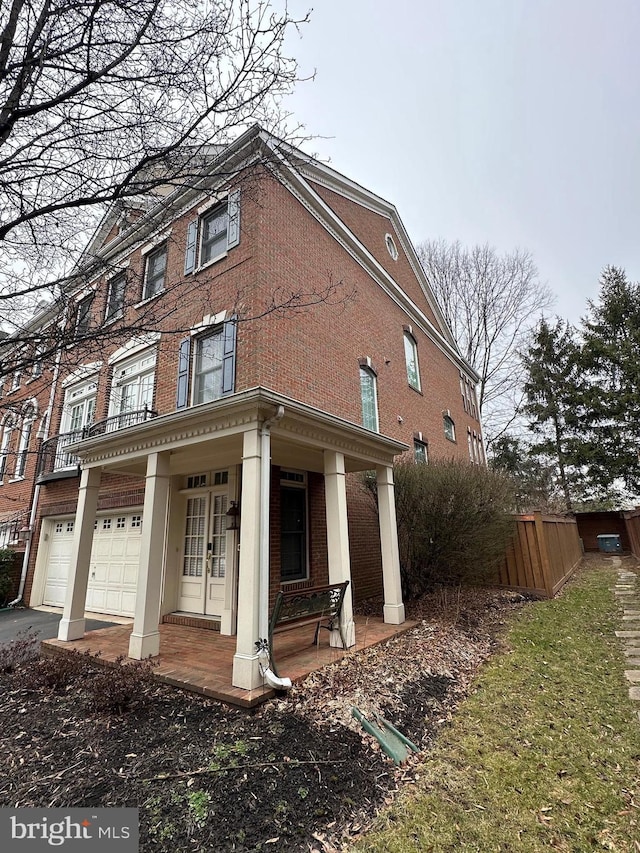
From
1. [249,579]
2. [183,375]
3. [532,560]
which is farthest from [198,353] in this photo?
[532,560]

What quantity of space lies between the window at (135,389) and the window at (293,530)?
3.43 metres

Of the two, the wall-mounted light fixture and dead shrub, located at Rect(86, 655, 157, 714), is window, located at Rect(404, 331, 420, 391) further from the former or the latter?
dead shrub, located at Rect(86, 655, 157, 714)

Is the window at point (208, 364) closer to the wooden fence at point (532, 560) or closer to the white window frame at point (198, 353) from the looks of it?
the white window frame at point (198, 353)

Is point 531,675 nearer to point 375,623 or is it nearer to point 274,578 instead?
point 375,623

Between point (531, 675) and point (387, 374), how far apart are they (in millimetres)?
7998

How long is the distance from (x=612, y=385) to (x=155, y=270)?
73.2ft

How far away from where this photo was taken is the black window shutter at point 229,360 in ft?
22.6

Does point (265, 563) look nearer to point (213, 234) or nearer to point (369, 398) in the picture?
point (369, 398)

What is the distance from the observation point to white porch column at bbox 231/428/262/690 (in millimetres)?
4277

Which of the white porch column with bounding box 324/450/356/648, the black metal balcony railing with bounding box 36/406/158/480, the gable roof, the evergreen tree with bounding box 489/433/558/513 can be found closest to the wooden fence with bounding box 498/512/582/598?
the white porch column with bounding box 324/450/356/648

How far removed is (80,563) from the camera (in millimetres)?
6750

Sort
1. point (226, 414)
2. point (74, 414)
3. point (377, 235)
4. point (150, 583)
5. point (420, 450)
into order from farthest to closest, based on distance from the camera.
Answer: point (420, 450)
point (377, 235)
point (74, 414)
point (150, 583)
point (226, 414)

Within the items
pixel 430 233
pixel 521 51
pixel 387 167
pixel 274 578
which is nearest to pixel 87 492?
pixel 274 578

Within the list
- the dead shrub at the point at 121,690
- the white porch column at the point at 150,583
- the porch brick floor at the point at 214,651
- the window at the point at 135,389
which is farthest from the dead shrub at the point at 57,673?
the window at the point at 135,389
